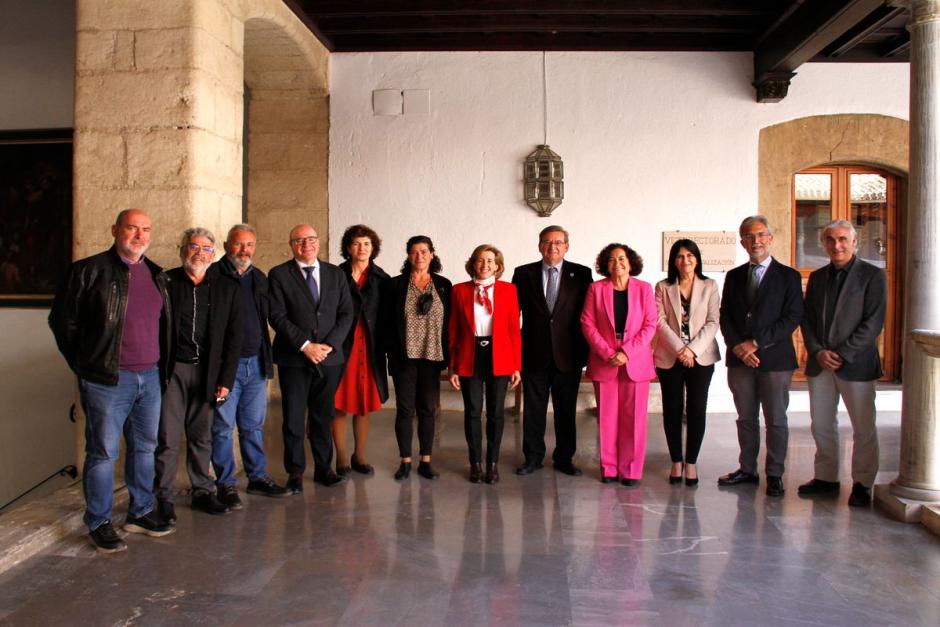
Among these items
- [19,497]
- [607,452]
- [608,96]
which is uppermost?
[608,96]

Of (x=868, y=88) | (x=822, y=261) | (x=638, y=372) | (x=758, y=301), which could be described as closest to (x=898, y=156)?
(x=868, y=88)

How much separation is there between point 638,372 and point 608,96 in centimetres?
356

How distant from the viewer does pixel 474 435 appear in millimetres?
4293

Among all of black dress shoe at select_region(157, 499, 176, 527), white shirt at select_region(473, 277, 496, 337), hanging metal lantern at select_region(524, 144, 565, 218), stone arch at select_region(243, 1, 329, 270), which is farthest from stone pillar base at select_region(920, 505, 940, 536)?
stone arch at select_region(243, 1, 329, 270)

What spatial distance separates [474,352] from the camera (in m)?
4.20

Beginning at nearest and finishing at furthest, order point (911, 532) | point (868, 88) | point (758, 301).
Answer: point (911, 532)
point (758, 301)
point (868, 88)

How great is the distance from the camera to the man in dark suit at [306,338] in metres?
3.98

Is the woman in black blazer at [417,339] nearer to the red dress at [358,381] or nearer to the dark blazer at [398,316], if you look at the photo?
the dark blazer at [398,316]

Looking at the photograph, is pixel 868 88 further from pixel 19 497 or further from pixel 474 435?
pixel 19 497

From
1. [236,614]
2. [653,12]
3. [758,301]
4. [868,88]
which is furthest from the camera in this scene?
[868,88]

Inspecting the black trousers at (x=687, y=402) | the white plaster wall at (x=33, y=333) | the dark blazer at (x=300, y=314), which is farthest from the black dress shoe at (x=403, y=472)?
the white plaster wall at (x=33, y=333)

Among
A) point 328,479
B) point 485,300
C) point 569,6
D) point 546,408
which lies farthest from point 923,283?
point 569,6

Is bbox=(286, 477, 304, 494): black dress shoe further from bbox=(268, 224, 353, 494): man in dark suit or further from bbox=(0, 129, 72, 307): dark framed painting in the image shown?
bbox=(0, 129, 72, 307): dark framed painting

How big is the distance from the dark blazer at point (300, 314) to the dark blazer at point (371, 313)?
5.8 inches
